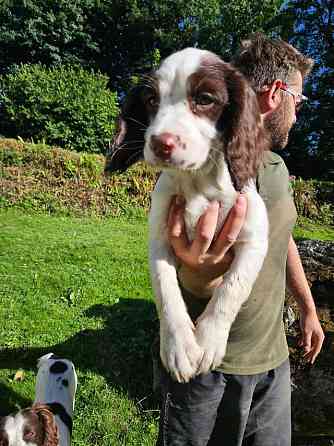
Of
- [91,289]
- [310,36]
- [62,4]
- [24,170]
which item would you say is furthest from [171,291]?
[310,36]

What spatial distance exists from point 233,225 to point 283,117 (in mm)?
904

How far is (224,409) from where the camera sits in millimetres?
2049

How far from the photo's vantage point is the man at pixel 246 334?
1.95 m

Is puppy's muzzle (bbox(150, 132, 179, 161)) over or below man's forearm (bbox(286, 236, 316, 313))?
over

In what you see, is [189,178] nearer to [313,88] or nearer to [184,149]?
[184,149]

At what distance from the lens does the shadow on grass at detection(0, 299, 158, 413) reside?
14.0 feet

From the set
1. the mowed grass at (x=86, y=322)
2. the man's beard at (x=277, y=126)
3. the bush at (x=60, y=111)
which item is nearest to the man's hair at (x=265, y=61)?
the man's beard at (x=277, y=126)

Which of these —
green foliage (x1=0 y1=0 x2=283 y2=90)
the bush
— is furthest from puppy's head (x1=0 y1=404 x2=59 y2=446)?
green foliage (x1=0 y1=0 x2=283 y2=90)

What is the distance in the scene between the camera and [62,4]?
991 inches

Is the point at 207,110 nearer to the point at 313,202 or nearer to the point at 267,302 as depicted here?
the point at 267,302

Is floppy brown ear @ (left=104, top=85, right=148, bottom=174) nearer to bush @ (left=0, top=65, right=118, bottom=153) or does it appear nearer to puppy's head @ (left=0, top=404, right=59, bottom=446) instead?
puppy's head @ (left=0, top=404, right=59, bottom=446)

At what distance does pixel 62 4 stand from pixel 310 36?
50.5 ft

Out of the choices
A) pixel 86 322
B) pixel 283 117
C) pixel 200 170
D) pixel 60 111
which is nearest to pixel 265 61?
pixel 283 117

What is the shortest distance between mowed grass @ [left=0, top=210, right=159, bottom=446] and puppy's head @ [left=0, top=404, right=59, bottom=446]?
632mm
